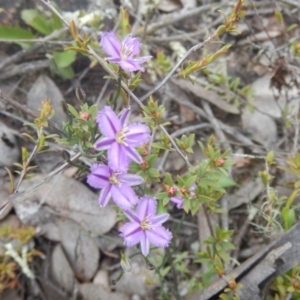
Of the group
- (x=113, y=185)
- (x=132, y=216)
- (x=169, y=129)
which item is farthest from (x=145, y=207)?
(x=169, y=129)

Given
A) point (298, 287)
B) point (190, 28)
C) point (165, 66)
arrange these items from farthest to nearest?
point (190, 28), point (165, 66), point (298, 287)

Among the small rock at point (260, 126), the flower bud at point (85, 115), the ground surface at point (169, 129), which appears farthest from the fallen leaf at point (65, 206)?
the flower bud at point (85, 115)

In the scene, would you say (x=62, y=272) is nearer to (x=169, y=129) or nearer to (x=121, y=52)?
(x=169, y=129)

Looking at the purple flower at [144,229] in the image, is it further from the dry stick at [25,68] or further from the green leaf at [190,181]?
the dry stick at [25,68]

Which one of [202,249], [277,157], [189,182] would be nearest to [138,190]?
[189,182]

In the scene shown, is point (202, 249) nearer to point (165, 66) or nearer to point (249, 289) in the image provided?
point (249, 289)

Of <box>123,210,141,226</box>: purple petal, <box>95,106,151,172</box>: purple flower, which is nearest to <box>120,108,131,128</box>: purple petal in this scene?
<box>95,106,151,172</box>: purple flower

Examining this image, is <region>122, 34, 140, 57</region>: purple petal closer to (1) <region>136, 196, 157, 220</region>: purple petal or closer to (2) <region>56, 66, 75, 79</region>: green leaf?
(1) <region>136, 196, 157, 220</region>: purple petal
